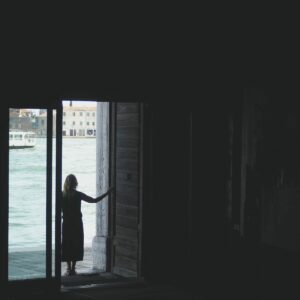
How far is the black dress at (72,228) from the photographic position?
9.89m

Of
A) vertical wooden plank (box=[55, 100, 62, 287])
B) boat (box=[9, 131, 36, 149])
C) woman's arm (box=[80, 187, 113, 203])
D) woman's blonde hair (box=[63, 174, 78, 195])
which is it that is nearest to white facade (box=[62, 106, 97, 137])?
woman's blonde hair (box=[63, 174, 78, 195])

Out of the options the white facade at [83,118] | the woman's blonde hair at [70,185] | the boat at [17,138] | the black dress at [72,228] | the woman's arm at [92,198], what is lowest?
the black dress at [72,228]

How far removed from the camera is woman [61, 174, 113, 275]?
387 inches

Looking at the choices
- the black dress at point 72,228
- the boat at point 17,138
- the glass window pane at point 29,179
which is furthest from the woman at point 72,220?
the boat at point 17,138

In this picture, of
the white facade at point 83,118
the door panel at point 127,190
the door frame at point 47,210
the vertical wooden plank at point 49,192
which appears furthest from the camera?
the white facade at point 83,118

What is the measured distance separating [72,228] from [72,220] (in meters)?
0.11

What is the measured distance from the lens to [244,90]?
A: 8750 millimetres

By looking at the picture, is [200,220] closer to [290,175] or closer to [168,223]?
[168,223]

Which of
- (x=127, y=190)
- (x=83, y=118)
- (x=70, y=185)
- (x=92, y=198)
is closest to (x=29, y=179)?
(x=70, y=185)

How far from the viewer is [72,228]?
32.6 ft

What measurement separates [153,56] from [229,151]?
1.60 m

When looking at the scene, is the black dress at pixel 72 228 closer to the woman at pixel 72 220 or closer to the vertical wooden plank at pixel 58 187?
the woman at pixel 72 220

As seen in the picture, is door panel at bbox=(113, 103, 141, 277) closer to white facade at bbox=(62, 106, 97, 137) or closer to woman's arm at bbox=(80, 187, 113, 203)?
woman's arm at bbox=(80, 187, 113, 203)

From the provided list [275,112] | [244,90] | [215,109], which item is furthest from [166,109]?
[275,112]
